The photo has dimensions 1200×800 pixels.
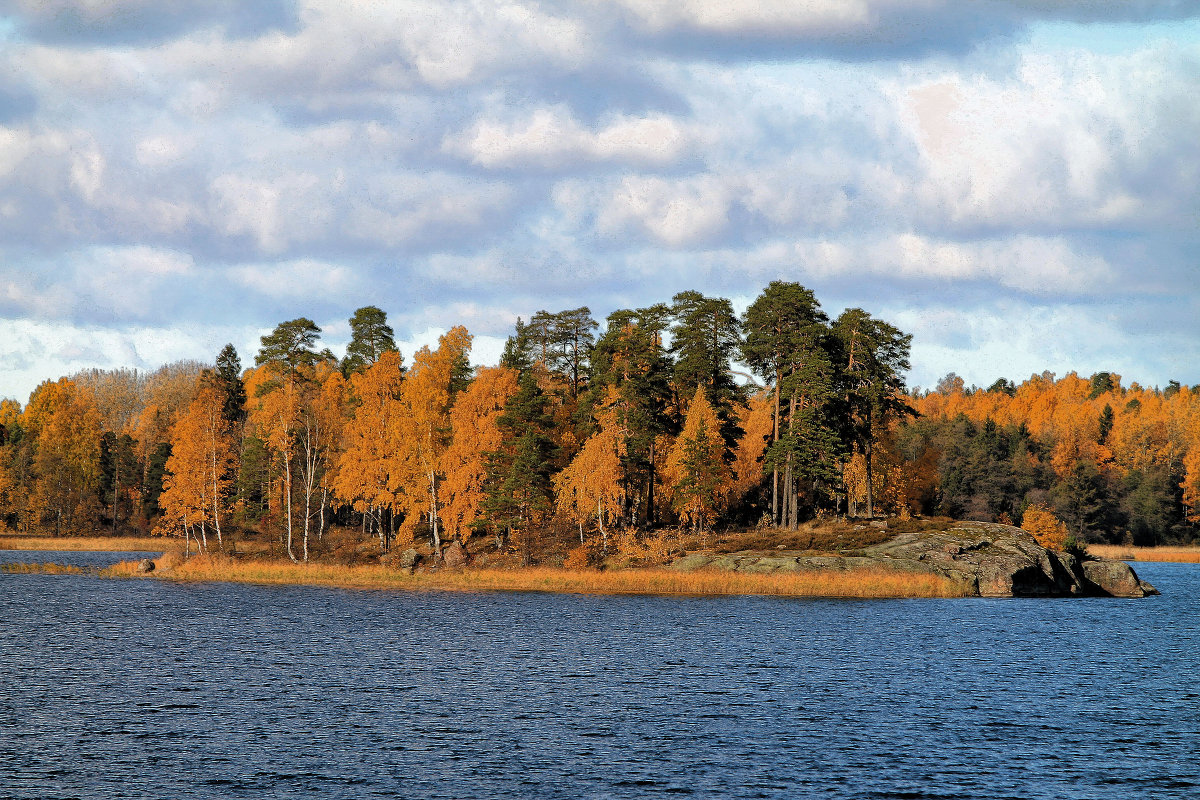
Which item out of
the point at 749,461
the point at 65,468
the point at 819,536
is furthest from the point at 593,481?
the point at 65,468

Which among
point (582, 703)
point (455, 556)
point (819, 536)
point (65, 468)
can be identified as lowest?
point (582, 703)

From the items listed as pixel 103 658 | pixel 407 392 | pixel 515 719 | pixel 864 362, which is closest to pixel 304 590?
pixel 407 392

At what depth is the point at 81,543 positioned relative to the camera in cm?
10844

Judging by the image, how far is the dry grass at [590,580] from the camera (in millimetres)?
70125

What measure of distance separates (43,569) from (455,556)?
112 ft

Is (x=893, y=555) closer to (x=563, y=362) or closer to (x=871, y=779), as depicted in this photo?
(x=563, y=362)

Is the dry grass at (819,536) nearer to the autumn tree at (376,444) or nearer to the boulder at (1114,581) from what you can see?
the boulder at (1114,581)

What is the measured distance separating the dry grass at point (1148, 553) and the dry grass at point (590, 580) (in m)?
62.8

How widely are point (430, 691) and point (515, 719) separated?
550 centimetres

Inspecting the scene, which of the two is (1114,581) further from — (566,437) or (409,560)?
(409,560)

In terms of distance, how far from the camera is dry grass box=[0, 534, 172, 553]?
4195 inches

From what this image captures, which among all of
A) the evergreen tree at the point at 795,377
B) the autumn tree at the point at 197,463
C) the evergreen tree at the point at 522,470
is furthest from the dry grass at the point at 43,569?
the evergreen tree at the point at 795,377

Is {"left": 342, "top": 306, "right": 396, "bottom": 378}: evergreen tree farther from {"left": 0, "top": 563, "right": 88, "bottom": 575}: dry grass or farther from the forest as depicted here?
{"left": 0, "top": 563, "right": 88, "bottom": 575}: dry grass

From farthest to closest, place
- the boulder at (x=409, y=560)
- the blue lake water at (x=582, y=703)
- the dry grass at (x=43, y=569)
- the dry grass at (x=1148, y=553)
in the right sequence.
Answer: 1. the dry grass at (x=1148, y=553)
2. the dry grass at (x=43, y=569)
3. the boulder at (x=409, y=560)
4. the blue lake water at (x=582, y=703)
